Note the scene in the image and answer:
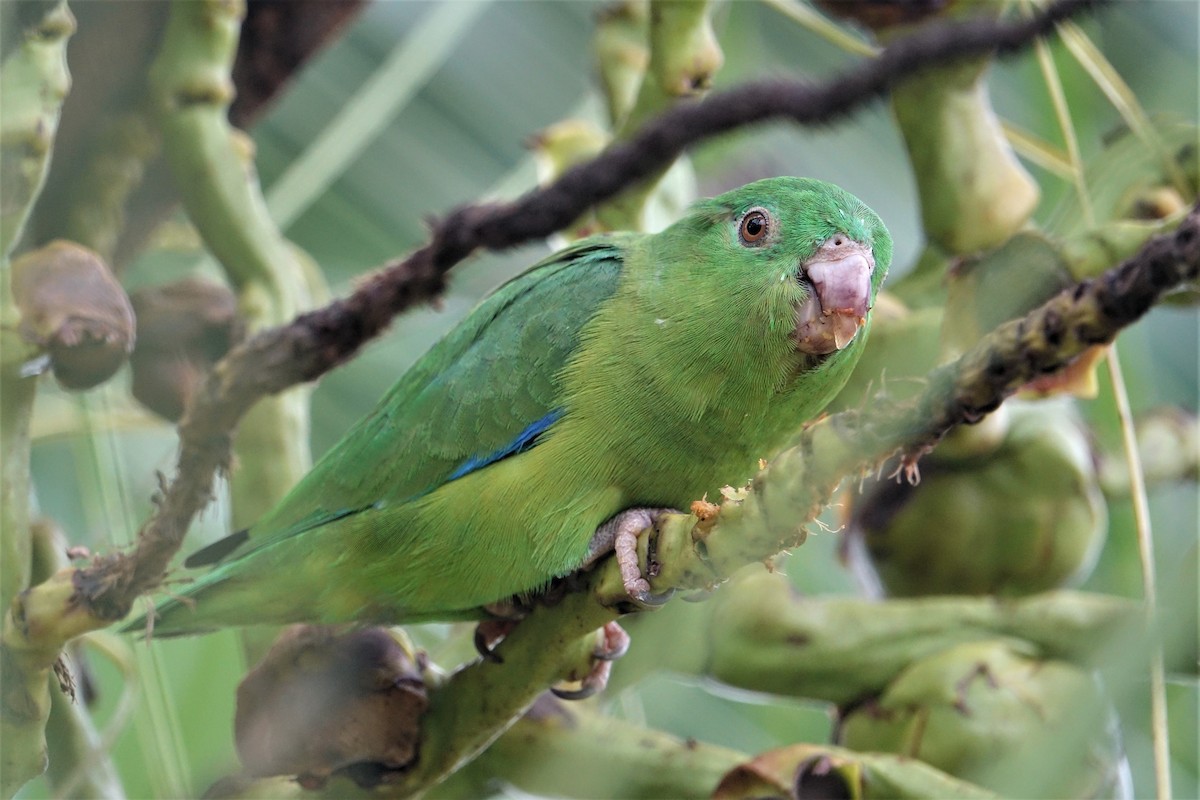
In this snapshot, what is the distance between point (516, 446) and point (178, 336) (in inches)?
33.7

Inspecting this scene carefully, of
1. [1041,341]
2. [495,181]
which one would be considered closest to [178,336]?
[1041,341]

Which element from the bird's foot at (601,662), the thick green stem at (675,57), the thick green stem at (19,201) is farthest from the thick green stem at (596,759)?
the thick green stem at (675,57)

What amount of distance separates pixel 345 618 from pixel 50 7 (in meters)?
1.19

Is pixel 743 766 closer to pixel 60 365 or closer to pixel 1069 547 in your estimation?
pixel 1069 547

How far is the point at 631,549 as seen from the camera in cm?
196

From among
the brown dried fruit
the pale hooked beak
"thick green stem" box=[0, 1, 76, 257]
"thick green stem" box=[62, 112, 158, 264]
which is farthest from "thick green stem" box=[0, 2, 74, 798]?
the pale hooked beak

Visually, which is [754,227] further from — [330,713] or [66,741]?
[66,741]

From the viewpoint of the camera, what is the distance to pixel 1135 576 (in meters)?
3.38

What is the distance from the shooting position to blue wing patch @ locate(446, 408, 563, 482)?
235 centimetres

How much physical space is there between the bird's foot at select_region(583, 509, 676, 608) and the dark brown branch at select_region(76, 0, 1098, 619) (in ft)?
1.68

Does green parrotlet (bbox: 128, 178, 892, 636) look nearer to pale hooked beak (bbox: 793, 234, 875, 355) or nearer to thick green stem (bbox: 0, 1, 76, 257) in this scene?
pale hooked beak (bbox: 793, 234, 875, 355)

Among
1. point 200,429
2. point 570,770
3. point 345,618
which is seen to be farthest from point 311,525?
point 570,770

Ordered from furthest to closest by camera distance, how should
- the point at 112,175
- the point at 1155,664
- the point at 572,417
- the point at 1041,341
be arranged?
1. the point at 112,175
2. the point at 572,417
3. the point at 1155,664
4. the point at 1041,341

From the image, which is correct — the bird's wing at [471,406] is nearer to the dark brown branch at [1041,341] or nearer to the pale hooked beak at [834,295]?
the pale hooked beak at [834,295]
